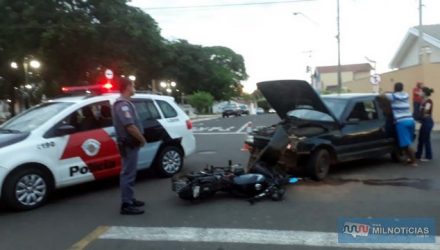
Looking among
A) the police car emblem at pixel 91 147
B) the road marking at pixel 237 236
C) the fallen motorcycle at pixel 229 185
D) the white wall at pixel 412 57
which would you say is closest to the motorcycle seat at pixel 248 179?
the fallen motorcycle at pixel 229 185

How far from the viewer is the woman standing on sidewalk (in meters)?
9.81

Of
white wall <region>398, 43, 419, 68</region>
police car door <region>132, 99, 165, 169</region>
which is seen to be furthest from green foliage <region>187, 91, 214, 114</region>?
police car door <region>132, 99, 165, 169</region>

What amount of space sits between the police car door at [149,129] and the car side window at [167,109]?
18 centimetres

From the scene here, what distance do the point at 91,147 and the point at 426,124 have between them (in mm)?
6952

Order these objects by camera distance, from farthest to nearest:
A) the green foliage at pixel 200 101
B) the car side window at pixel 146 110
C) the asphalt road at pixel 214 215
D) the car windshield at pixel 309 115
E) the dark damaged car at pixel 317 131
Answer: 1. the green foliage at pixel 200 101
2. the car windshield at pixel 309 115
3. the car side window at pixel 146 110
4. the dark damaged car at pixel 317 131
5. the asphalt road at pixel 214 215

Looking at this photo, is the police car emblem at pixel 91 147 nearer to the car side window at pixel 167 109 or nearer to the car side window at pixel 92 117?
the car side window at pixel 92 117

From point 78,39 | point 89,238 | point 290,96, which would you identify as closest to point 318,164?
point 290,96

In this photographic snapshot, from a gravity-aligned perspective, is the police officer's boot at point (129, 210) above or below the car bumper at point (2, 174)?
below

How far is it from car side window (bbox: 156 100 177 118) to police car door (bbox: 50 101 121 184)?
1.26 m

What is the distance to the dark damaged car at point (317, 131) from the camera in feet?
26.4

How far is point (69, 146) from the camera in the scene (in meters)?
7.16

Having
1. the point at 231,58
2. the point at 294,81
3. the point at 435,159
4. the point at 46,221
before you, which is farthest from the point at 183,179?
the point at 231,58

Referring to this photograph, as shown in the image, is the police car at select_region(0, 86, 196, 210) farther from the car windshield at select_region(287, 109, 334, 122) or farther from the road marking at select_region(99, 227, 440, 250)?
the car windshield at select_region(287, 109, 334, 122)

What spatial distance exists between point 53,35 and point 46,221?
25530mm
